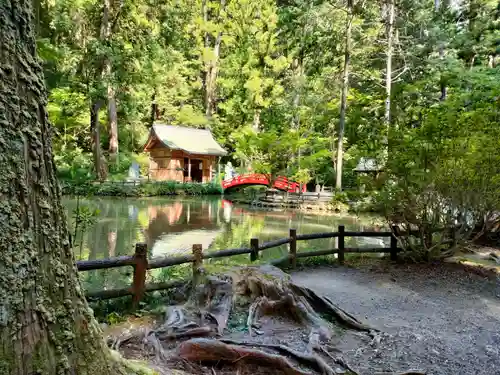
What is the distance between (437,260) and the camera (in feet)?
23.8

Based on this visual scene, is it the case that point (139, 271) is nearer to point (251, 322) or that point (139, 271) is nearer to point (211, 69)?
point (251, 322)

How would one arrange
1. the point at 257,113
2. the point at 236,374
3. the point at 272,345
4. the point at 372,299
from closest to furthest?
the point at 236,374, the point at 272,345, the point at 372,299, the point at 257,113

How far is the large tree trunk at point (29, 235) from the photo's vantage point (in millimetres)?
1438

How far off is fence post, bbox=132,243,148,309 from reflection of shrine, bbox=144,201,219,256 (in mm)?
4560

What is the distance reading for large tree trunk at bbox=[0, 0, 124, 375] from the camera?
144cm

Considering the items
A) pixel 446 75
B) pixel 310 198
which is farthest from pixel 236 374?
pixel 310 198

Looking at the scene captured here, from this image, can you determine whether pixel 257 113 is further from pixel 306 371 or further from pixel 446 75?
pixel 306 371

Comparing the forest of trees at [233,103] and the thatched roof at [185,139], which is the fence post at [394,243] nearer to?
the forest of trees at [233,103]

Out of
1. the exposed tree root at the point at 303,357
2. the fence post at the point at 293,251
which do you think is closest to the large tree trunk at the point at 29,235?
the exposed tree root at the point at 303,357

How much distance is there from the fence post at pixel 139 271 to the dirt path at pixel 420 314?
216 centimetres

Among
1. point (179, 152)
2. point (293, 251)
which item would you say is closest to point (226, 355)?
point (293, 251)

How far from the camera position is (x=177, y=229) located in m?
12.6

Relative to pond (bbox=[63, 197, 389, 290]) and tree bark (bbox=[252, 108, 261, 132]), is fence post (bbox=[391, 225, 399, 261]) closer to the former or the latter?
pond (bbox=[63, 197, 389, 290])

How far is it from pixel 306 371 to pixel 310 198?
59.5 ft
